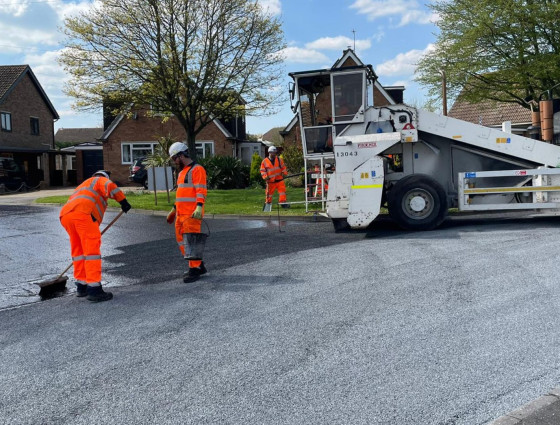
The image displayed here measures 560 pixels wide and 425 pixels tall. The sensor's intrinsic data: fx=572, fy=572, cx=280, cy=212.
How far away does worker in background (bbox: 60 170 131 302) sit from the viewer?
616 cm

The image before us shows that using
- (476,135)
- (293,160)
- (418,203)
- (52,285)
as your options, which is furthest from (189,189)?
(293,160)

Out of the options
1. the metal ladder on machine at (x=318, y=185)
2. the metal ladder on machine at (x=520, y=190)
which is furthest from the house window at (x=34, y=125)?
the metal ladder on machine at (x=520, y=190)

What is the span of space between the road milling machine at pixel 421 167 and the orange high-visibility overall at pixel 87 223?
448 centimetres

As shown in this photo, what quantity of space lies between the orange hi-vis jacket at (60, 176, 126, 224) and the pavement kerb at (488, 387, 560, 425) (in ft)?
15.5

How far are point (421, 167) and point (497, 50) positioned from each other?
9916 mm

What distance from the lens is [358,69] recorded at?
36.1 feet

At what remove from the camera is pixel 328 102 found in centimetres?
1135

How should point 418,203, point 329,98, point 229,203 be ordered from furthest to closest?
point 229,203
point 329,98
point 418,203

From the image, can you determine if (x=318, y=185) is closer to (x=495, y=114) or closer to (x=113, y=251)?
(x=113, y=251)

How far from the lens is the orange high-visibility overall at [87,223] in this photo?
20.3ft

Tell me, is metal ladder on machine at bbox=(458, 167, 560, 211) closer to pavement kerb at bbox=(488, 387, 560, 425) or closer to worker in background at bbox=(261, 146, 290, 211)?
worker in background at bbox=(261, 146, 290, 211)

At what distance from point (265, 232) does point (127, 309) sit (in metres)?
5.42

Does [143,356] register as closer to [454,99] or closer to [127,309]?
[127,309]

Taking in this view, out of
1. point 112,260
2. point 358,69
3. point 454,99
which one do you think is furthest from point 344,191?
point 454,99
